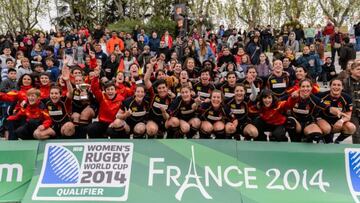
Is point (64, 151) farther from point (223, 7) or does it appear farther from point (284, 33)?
point (223, 7)

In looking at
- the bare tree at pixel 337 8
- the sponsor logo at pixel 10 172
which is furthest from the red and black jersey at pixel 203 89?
the bare tree at pixel 337 8

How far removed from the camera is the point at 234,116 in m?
7.15

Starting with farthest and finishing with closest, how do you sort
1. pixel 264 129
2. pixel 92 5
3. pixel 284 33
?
pixel 92 5, pixel 284 33, pixel 264 129

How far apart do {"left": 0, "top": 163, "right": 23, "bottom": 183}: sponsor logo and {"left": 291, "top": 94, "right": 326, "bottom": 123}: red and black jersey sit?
422 centimetres

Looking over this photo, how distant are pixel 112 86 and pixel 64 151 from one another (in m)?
1.83

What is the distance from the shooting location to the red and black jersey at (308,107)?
6.77 metres

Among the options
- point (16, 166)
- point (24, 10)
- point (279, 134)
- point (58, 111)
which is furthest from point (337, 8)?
point (16, 166)

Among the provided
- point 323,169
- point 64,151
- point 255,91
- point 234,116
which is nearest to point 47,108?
point 64,151

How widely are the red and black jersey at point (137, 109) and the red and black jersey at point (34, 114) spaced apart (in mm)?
1251

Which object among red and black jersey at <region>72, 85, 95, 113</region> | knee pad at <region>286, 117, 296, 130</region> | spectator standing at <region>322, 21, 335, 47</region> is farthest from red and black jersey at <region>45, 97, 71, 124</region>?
spectator standing at <region>322, 21, 335, 47</region>

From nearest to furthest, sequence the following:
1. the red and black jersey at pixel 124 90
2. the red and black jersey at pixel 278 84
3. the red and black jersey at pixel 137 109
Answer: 1. the red and black jersey at pixel 137 109
2. the red and black jersey at pixel 124 90
3. the red and black jersey at pixel 278 84

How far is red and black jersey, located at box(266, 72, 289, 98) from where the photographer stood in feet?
27.4

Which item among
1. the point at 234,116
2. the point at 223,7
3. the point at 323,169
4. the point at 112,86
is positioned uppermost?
the point at 223,7

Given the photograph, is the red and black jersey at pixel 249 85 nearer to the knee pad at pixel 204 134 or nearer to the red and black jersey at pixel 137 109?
the knee pad at pixel 204 134
